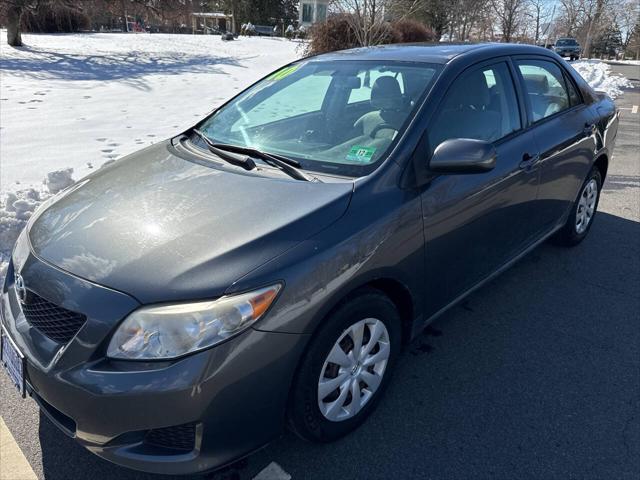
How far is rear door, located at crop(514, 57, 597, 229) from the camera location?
11.2 feet

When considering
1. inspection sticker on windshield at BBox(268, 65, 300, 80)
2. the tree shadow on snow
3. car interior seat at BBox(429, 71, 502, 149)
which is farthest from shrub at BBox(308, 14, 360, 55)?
car interior seat at BBox(429, 71, 502, 149)

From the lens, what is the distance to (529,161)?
320cm

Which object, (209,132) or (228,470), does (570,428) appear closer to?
(228,470)

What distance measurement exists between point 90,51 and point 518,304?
63.6 feet

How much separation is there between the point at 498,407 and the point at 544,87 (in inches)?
91.5

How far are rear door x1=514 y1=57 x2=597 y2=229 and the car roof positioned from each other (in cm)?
19

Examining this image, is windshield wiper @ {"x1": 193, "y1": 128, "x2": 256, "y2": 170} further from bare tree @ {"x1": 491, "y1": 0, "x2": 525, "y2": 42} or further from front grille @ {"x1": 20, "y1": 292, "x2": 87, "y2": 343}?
bare tree @ {"x1": 491, "y1": 0, "x2": 525, "y2": 42}

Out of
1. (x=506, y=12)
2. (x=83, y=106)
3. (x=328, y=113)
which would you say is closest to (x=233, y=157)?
(x=328, y=113)

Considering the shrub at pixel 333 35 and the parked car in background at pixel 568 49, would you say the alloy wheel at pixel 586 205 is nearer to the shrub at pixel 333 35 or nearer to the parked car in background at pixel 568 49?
the shrub at pixel 333 35

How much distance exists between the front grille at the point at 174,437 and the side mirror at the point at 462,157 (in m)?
1.54

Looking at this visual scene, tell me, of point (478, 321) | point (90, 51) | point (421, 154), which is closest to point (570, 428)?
point (478, 321)

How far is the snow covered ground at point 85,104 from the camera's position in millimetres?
5230

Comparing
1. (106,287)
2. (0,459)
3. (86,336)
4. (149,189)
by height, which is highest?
(149,189)

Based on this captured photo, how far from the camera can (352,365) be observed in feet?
7.42
